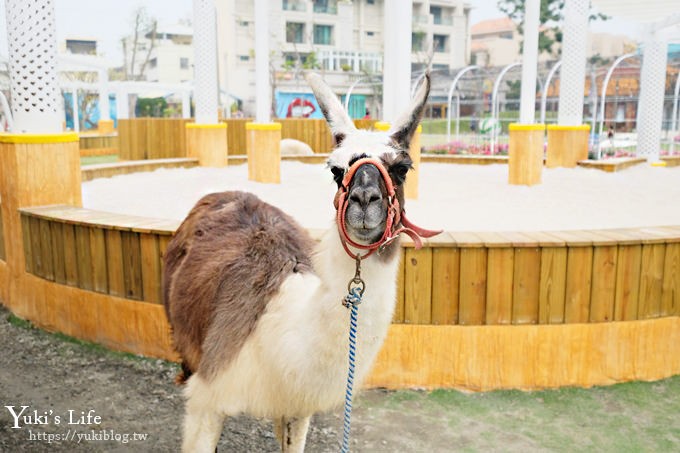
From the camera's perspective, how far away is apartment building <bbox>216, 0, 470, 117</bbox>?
1612 inches

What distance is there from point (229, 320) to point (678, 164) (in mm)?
14885

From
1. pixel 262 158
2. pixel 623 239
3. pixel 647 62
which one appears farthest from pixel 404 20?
pixel 647 62

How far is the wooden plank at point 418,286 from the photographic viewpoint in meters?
4.27

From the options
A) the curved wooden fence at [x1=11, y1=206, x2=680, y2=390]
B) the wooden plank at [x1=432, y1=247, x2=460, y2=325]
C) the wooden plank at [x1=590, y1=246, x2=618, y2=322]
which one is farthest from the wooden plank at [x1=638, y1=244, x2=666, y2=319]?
the wooden plank at [x1=432, y1=247, x2=460, y2=325]

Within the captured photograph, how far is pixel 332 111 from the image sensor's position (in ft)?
7.75

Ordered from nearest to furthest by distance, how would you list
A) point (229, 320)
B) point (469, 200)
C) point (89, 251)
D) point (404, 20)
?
point (229, 320) → point (89, 251) → point (404, 20) → point (469, 200)

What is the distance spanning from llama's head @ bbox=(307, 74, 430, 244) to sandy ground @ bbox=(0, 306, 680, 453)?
1.97 m

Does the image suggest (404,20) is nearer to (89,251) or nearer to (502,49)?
(89,251)

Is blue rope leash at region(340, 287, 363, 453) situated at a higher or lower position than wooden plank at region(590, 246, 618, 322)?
higher

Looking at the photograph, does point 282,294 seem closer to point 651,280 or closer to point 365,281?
point 365,281

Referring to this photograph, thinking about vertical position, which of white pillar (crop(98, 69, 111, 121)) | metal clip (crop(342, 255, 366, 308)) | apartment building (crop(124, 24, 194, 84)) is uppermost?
apartment building (crop(124, 24, 194, 84))

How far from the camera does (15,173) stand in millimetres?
5645

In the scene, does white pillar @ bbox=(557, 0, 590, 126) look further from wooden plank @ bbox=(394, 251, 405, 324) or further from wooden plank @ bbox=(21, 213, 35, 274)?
wooden plank @ bbox=(21, 213, 35, 274)

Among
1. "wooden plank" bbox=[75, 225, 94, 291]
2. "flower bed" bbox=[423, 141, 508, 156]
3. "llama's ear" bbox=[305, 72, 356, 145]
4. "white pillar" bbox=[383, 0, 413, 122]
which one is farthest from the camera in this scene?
"flower bed" bbox=[423, 141, 508, 156]
